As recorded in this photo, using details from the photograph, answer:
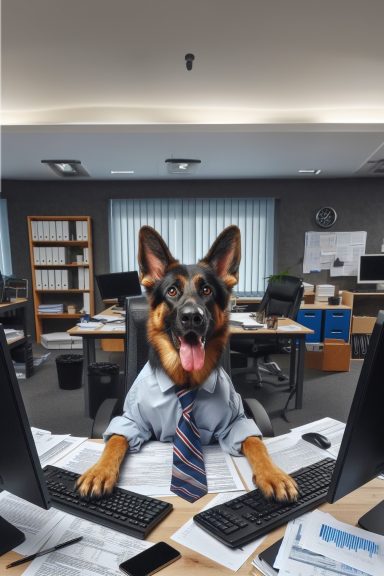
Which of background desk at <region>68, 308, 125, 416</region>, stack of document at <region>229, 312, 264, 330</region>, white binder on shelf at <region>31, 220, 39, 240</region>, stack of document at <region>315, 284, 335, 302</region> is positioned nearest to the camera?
background desk at <region>68, 308, 125, 416</region>

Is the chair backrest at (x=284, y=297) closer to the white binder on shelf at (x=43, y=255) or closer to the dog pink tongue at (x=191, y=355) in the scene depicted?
the dog pink tongue at (x=191, y=355)

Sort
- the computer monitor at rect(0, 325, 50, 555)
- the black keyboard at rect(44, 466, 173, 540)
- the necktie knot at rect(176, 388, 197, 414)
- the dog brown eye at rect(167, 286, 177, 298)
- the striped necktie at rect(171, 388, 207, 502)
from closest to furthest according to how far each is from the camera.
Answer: the computer monitor at rect(0, 325, 50, 555) < the black keyboard at rect(44, 466, 173, 540) < the striped necktie at rect(171, 388, 207, 502) < the necktie knot at rect(176, 388, 197, 414) < the dog brown eye at rect(167, 286, 177, 298)

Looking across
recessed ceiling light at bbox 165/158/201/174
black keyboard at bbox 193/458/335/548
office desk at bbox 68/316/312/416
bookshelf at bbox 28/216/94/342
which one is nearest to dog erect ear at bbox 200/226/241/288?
black keyboard at bbox 193/458/335/548

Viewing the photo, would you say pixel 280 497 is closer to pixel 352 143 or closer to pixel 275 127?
pixel 275 127

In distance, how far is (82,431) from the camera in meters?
2.63

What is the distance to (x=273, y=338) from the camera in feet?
11.3

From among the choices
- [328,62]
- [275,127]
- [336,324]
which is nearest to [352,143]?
[275,127]

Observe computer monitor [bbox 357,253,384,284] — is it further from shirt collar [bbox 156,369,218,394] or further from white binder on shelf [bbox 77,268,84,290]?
shirt collar [bbox 156,369,218,394]

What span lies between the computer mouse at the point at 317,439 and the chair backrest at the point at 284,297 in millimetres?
2494

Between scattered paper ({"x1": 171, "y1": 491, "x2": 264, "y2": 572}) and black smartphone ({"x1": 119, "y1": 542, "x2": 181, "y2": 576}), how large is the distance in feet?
0.12

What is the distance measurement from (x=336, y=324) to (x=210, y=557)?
4.21 meters

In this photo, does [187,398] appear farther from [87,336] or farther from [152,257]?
[87,336]

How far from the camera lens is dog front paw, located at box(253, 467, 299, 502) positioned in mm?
792

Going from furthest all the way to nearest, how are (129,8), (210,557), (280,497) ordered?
1. (129,8)
2. (280,497)
3. (210,557)
